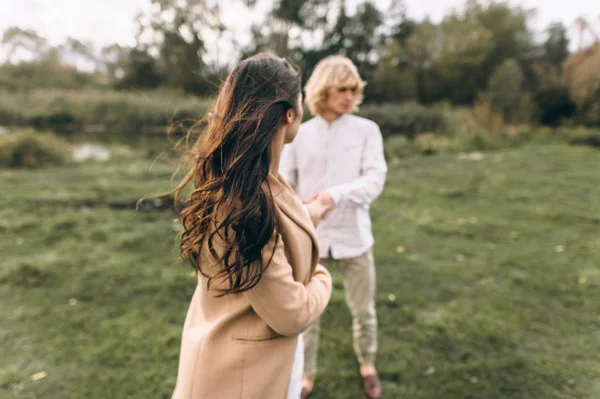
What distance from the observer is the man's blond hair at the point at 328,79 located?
94.3 inches

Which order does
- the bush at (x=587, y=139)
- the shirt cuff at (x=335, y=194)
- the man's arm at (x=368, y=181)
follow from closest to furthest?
1. the shirt cuff at (x=335, y=194)
2. the man's arm at (x=368, y=181)
3. the bush at (x=587, y=139)

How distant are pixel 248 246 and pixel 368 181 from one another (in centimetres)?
141

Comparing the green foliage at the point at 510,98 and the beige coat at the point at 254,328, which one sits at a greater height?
the green foliage at the point at 510,98

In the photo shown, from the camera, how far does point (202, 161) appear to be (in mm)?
1186

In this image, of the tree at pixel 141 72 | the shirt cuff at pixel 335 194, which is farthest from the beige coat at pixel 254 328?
the tree at pixel 141 72

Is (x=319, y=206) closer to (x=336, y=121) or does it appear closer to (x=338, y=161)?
(x=338, y=161)

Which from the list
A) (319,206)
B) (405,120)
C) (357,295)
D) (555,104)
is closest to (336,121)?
(319,206)

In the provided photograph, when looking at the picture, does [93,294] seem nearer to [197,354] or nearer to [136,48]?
[197,354]

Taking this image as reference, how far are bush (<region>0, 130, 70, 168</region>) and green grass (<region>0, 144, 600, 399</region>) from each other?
8.99 ft

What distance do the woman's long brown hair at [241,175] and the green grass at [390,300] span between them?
2.04 m

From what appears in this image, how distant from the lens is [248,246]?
1.09 m

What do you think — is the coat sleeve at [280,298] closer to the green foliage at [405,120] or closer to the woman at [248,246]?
the woman at [248,246]

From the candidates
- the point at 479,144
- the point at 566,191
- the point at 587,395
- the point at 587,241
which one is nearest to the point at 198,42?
the point at 479,144

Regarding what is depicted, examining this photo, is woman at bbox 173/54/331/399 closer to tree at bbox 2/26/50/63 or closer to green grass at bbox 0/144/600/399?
green grass at bbox 0/144/600/399
